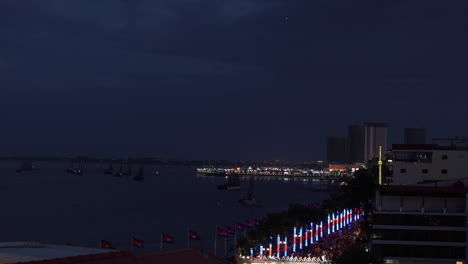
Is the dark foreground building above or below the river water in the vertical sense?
above

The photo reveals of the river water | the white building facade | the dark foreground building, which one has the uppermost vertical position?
the white building facade

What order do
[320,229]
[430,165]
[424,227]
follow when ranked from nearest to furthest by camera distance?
[424,227], [430,165], [320,229]

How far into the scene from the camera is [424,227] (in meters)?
22.4

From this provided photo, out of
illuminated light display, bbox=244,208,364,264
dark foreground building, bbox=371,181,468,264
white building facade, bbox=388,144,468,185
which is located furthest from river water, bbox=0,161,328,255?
dark foreground building, bbox=371,181,468,264

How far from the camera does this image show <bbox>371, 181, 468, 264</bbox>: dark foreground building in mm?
22312

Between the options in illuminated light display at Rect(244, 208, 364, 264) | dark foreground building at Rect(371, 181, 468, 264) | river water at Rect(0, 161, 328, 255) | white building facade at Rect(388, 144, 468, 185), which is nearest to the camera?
dark foreground building at Rect(371, 181, 468, 264)

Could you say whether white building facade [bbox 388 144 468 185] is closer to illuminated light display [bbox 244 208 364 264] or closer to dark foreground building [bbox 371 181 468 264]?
illuminated light display [bbox 244 208 364 264]

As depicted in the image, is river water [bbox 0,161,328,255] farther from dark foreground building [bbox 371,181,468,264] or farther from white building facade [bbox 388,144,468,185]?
dark foreground building [bbox 371,181,468,264]

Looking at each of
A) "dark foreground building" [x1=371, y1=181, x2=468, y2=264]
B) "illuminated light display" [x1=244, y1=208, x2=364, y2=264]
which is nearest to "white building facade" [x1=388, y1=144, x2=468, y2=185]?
"illuminated light display" [x1=244, y1=208, x2=364, y2=264]

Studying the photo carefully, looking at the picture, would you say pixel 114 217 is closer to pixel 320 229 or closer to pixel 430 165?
pixel 320 229

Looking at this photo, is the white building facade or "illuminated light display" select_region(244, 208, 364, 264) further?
"illuminated light display" select_region(244, 208, 364, 264)

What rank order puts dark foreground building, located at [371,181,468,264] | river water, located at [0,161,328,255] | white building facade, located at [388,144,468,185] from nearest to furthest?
dark foreground building, located at [371,181,468,264], white building facade, located at [388,144,468,185], river water, located at [0,161,328,255]

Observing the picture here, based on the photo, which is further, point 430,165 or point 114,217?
point 114,217

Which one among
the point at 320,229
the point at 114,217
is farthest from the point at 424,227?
the point at 114,217
